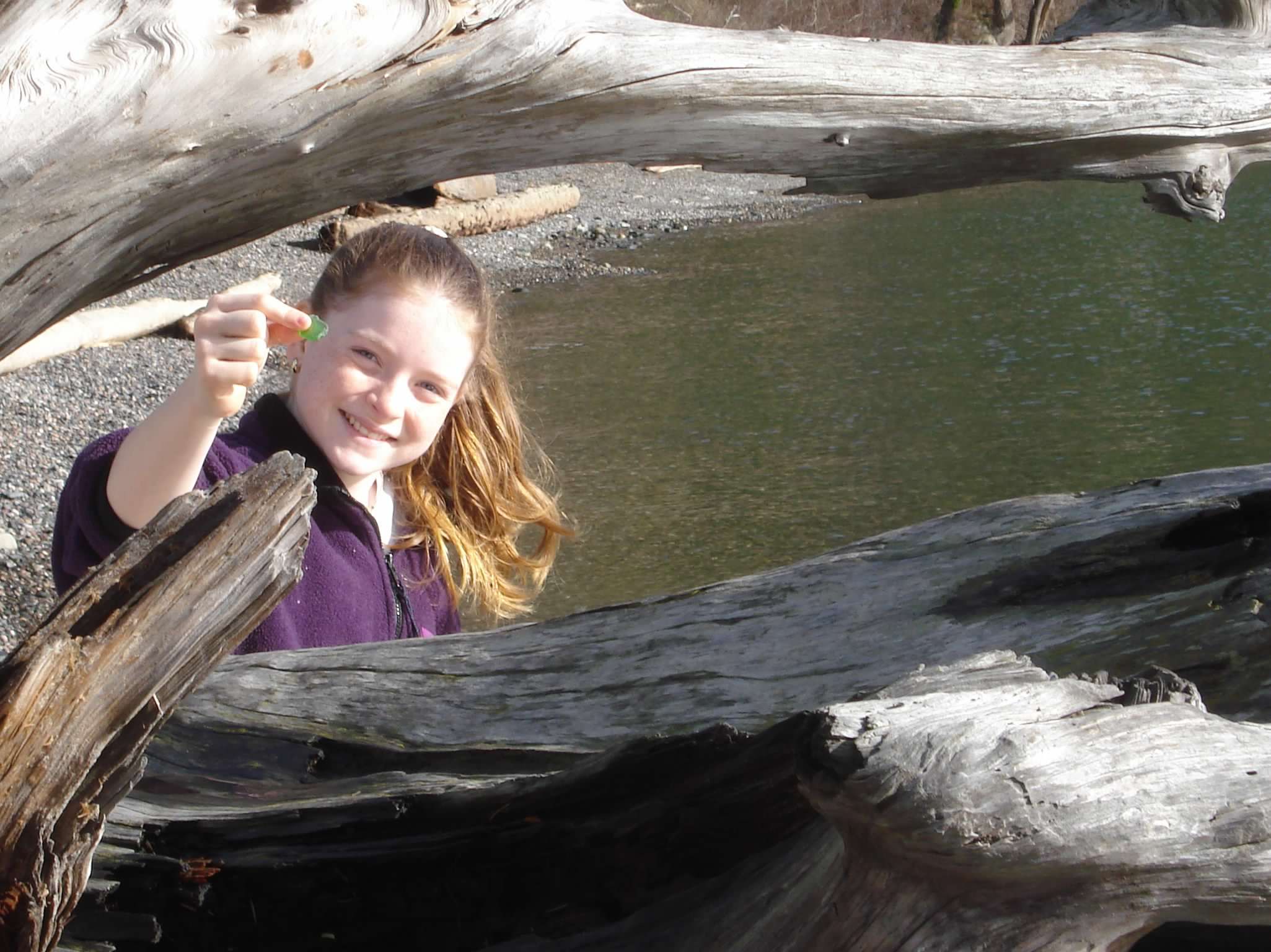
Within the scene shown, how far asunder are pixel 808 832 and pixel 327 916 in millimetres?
654

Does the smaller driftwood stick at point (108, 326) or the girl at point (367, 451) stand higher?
the girl at point (367, 451)

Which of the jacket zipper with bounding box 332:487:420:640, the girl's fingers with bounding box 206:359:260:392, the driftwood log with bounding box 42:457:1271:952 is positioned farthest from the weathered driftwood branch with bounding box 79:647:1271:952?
the jacket zipper with bounding box 332:487:420:640

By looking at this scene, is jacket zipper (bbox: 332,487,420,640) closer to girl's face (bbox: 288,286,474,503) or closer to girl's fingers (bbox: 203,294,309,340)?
girl's face (bbox: 288,286,474,503)

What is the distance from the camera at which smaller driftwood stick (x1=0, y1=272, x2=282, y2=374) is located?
10031 mm

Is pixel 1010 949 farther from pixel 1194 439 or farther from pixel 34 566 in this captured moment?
pixel 1194 439

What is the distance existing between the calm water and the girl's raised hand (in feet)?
12.8

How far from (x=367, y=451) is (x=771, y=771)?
54.7 inches

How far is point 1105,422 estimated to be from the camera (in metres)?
8.34

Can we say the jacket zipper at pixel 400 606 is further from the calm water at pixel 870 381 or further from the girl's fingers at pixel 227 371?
the calm water at pixel 870 381

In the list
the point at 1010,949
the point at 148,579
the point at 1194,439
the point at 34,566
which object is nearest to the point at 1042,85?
the point at 1010,949

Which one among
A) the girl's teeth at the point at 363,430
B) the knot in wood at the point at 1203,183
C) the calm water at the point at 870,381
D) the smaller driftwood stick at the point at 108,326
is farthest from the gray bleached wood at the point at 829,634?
the smaller driftwood stick at the point at 108,326

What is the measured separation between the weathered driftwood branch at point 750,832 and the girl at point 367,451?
0.45 meters

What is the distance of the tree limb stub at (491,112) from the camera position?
2102 millimetres

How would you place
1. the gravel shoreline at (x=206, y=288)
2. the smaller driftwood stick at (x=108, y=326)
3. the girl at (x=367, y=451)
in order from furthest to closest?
the smaller driftwood stick at (x=108, y=326) < the gravel shoreline at (x=206, y=288) < the girl at (x=367, y=451)
